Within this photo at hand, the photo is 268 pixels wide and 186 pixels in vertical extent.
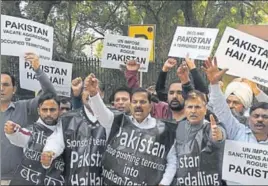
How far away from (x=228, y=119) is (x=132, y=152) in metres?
0.83

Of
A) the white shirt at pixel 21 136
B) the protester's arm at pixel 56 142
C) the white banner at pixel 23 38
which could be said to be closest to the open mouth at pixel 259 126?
the protester's arm at pixel 56 142

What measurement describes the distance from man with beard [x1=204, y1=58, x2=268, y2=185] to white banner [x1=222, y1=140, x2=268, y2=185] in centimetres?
8

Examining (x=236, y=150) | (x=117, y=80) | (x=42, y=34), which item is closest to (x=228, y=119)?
(x=236, y=150)

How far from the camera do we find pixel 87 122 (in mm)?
5195

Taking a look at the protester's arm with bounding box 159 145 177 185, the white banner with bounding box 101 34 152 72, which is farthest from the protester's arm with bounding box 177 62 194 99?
the white banner with bounding box 101 34 152 72

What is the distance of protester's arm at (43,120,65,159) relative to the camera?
5.09 meters

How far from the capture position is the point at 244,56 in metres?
5.71

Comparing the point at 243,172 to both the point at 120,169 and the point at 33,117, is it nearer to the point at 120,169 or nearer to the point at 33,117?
the point at 120,169

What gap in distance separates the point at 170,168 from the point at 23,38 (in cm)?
240

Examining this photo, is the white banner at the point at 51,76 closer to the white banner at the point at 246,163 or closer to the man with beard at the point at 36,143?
the man with beard at the point at 36,143

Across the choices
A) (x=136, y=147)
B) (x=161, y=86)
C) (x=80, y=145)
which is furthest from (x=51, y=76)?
(x=136, y=147)

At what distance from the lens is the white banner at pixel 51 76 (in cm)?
644

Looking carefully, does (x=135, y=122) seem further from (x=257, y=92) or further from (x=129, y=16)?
(x=129, y=16)

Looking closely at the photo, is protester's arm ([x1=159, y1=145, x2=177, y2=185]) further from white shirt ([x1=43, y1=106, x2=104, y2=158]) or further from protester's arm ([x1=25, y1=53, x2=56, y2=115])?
protester's arm ([x1=25, y1=53, x2=56, y2=115])
